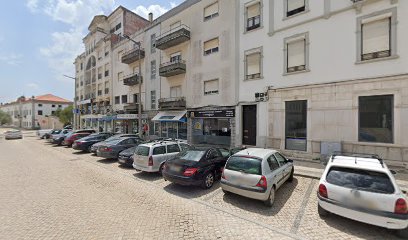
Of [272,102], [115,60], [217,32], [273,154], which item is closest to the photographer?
[273,154]

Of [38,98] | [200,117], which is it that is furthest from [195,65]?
[38,98]

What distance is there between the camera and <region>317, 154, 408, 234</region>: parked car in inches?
156

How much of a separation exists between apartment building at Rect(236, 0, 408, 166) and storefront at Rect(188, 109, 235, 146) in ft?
4.04

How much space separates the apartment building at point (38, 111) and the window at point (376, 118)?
63811 mm

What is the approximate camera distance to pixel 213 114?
633 inches

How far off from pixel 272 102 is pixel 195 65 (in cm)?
795

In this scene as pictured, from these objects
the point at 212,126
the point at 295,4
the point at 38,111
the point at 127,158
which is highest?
the point at 295,4

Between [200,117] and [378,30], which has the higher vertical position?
[378,30]

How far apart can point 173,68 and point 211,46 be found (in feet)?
13.0

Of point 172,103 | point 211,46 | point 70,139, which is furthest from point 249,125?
point 70,139

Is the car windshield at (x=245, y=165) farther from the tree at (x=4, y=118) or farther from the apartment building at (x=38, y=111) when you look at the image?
the tree at (x=4, y=118)

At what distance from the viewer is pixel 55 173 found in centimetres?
920

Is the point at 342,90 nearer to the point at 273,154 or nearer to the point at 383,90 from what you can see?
the point at 383,90

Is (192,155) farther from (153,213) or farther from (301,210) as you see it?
(301,210)
